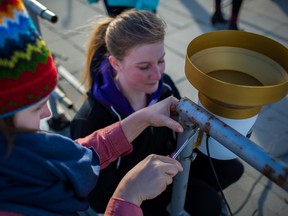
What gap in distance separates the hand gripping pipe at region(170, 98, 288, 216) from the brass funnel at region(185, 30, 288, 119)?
2.9 inches

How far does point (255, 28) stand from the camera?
3.73 m

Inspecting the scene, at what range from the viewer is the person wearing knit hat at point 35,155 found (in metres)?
0.69

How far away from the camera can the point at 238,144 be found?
2.43ft

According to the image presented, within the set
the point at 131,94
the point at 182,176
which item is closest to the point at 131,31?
the point at 131,94

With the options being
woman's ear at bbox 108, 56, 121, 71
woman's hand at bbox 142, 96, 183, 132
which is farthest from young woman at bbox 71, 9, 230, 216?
woman's hand at bbox 142, 96, 183, 132

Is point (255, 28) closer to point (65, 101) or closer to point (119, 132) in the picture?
point (65, 101)

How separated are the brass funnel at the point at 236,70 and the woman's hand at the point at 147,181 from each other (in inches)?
9.2

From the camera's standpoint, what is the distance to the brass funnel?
808 mm

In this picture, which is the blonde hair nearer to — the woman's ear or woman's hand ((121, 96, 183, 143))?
the woman's ear

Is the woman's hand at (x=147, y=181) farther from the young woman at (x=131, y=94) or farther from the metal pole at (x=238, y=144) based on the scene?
the young woman at (x=131, y=94)

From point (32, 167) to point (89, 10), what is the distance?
3.91 metres

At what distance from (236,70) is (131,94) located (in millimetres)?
682

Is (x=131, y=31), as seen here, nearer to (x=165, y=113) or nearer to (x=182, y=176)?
(x=165, y=113)

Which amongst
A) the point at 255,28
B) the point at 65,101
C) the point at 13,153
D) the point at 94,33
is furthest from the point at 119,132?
the point at 255,28
